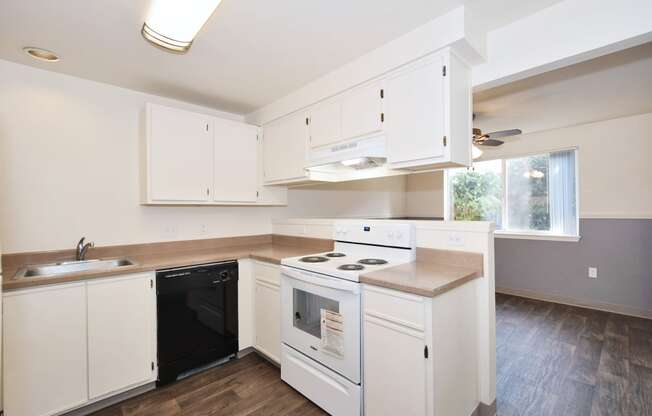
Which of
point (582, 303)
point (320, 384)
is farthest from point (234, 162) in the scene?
point (582, 303)

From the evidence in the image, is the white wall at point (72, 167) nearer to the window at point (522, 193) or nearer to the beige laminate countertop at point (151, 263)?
the beige laminate countertop at point (151, 263)

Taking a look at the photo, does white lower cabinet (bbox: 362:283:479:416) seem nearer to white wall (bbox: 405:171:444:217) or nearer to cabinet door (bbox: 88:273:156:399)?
cabinet door (bbox: 88:273:156:399)

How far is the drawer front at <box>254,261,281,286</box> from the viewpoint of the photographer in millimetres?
2381

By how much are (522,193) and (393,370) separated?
415 centimetres

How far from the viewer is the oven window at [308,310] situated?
202cm

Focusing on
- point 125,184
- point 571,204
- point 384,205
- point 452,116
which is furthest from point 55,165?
point 571,204

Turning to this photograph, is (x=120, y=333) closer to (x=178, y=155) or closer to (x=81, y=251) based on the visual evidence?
(x=81, y=251)

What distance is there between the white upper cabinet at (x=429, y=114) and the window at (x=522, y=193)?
223cm

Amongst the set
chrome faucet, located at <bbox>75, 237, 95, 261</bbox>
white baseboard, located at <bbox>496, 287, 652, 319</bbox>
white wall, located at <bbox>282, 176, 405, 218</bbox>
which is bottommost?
white baseboard, located at <bbox>496, 287, 652, 319</bbox>

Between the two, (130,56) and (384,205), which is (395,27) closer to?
(130,56)

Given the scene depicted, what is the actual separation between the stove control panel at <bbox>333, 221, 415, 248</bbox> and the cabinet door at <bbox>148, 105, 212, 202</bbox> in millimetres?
1314

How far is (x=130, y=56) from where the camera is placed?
6.85 ft

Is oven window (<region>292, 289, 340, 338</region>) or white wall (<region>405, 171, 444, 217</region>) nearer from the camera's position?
oven window (<region>292, 289, 340, 338</region>)

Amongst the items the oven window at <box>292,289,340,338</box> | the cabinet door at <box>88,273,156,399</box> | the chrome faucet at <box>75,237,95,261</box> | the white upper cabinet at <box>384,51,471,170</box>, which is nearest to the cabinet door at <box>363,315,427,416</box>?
the oven window at <box>292,289,340,338</box>
